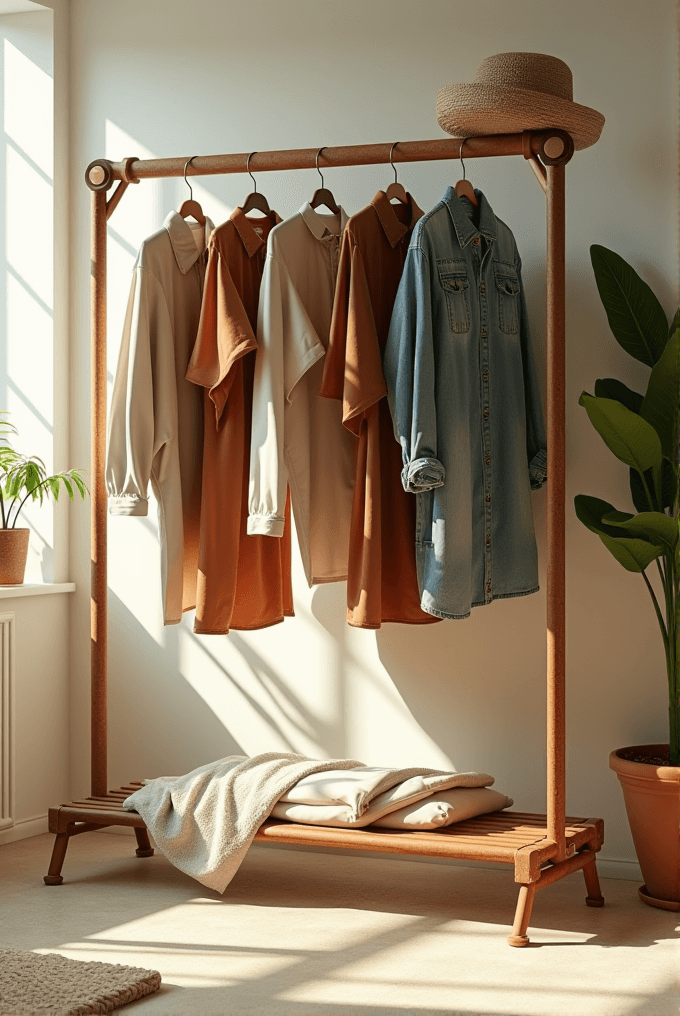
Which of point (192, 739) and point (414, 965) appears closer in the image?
point (414, 965)

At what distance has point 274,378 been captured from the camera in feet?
10.3

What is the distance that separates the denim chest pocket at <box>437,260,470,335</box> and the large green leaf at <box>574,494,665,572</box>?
0.53 metres

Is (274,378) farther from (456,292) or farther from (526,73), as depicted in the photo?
(526,73)

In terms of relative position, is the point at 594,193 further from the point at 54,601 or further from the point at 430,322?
the point at 54,601

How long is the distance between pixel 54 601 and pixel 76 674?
0.83 ft

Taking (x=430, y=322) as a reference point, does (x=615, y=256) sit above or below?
above

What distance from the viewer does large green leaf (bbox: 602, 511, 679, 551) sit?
294cm

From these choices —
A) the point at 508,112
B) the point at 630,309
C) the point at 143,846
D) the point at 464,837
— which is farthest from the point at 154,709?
the point at 508,112

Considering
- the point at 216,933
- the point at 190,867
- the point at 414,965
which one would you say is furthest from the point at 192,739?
the point at 414,965

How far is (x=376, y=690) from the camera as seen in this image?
144 inches

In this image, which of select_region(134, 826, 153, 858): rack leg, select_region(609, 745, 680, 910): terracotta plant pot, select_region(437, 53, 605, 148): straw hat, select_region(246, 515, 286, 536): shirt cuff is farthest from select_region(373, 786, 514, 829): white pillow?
select_region(437, 53, 605, 148): straw hat

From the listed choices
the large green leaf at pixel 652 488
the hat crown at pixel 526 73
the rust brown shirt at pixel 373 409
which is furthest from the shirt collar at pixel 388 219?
the large green leaf at pixel 652 488

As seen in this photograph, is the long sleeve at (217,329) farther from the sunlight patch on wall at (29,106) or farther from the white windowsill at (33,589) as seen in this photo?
the sunlight patch on wall at (29,106)

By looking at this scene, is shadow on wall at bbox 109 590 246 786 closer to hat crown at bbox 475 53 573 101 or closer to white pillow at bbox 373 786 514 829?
white pillow at bbox 373 786 514 829
